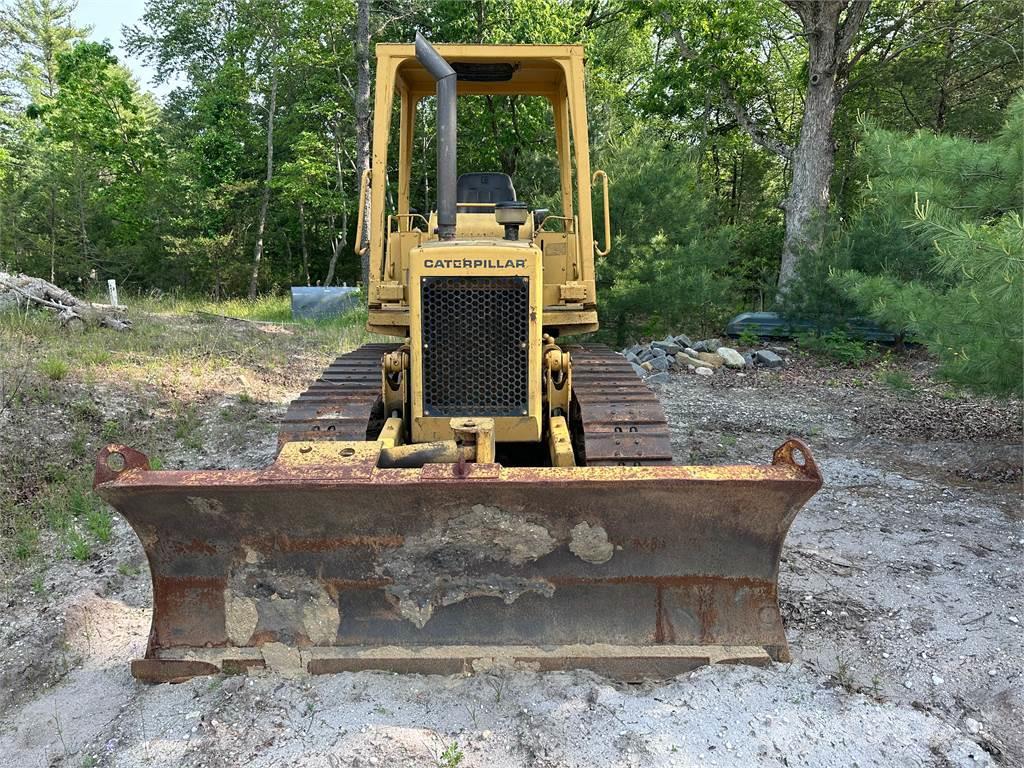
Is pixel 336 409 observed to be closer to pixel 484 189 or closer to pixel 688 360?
pixel 484 189

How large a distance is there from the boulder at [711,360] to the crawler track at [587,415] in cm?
632

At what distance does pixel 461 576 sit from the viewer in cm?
313

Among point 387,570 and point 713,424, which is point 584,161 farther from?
point 713,424

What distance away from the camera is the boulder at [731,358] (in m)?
10.8

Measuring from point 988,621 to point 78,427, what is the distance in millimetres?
6663

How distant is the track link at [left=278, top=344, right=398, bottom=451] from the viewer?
3.94 meters

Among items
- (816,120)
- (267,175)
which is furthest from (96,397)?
(267,175)

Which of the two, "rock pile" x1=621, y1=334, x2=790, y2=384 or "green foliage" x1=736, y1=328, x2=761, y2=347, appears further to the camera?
"green foliage" x1=736, y1=328, x2=761, y2=347

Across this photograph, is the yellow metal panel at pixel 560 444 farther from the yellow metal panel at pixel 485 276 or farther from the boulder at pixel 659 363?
the boulder at pixel 659 363

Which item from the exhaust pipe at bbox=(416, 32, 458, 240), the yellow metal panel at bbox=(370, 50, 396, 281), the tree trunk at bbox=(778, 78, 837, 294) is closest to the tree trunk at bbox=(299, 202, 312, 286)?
the tree trunk at bbox=(778, 78, 837, 294)

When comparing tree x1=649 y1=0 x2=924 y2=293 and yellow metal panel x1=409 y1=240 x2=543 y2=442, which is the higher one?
tree x1=649 y1=0 x2=924 y2=293

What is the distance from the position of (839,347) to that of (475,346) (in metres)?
9.30

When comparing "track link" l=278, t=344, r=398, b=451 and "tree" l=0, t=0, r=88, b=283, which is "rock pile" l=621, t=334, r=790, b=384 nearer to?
"track link" l=278, t=344, r=398, b=451

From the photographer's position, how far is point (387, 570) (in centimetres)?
312
